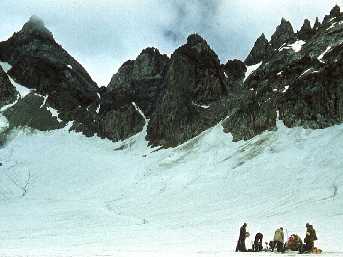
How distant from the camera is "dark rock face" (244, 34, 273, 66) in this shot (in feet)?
462

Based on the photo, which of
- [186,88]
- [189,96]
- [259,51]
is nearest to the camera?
[189,96]

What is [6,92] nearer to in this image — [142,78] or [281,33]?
[142,78]

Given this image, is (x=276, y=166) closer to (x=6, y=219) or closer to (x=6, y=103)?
(x=6, y=219)

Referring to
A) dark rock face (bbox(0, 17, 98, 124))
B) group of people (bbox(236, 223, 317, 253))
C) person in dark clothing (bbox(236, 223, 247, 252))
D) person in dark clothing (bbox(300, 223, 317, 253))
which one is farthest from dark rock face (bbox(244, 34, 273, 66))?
person in dark clothing (bbox(300, 223, 317, 253))

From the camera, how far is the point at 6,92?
443ft

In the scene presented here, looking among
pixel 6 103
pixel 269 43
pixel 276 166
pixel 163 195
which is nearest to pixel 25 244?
pixel 163 195

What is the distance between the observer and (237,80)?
416 ft

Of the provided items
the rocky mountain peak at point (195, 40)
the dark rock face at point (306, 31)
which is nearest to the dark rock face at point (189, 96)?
the rocky mountain peak at point (195, 40)

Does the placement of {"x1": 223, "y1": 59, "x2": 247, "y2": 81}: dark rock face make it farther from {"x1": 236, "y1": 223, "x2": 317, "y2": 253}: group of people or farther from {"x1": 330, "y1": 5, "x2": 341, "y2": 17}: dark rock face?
{"x1": 236, "y1": 223, "x2": 317, "y2": 253}: group of people

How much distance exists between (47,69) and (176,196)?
9903cm

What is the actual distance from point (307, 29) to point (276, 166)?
58.1 metres

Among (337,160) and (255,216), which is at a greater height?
(337,160)

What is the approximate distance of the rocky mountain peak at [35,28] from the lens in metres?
168

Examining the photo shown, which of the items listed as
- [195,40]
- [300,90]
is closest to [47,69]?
[195,40]
